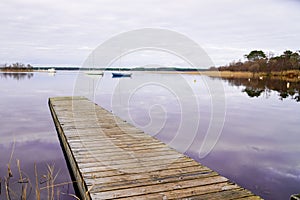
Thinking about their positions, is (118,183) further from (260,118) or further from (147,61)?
(260,118)

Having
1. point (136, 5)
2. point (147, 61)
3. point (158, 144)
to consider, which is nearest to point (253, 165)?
point (158, 144)

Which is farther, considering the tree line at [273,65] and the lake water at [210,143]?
the tree line at [273,65]

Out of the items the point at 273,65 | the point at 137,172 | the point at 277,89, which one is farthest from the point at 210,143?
the point at 273,65

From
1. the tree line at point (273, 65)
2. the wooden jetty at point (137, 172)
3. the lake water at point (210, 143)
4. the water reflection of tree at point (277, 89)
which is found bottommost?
the lake water at point (210, 143)

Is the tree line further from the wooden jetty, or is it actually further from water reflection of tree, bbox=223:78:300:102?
the wooden jetty

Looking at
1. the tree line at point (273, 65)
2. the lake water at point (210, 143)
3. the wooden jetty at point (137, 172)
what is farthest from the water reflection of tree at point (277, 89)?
the tree line at point (273, 65)

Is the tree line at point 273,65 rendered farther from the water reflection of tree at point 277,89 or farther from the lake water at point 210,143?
the lake water at point 210,143

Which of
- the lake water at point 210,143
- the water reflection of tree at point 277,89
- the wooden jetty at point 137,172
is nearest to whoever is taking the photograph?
the wooden jetty at point 137,172

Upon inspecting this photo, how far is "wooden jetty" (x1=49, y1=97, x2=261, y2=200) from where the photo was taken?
2.66 metres

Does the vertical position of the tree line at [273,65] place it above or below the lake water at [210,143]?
above

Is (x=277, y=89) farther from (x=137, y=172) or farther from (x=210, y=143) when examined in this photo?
(x=137, y=172)

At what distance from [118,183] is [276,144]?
4.64 meters

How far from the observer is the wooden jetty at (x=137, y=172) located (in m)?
2.66

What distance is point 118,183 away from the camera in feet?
9.43
